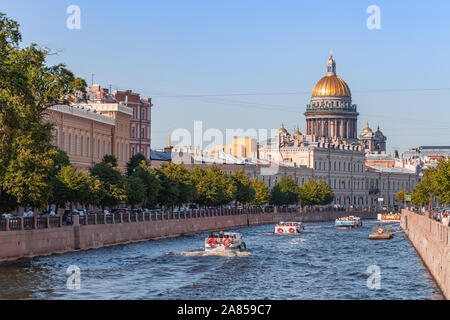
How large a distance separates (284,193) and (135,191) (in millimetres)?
64856

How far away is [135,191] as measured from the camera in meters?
77.4

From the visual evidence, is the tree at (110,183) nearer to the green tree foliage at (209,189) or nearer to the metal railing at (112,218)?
the metal railing at (112,218)

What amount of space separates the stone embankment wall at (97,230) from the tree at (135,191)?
1.77m

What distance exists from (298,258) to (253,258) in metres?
2.75

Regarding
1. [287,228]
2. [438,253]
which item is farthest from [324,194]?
[438,253]

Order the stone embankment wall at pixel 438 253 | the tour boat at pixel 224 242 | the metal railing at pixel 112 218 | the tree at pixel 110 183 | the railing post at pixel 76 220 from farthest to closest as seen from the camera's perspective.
→ the tree at pixel 110 183 → the tour boat at pixel 224 242 → the railing post at pixel 76 220 → the metal railing at pixel 112 218 → the stone embankment wall at pixel 438 253

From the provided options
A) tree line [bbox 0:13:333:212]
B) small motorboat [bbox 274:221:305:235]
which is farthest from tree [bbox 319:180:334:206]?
tree line [bbox 0:13:333:212]

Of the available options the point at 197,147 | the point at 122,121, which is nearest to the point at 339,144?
the point at 197,147

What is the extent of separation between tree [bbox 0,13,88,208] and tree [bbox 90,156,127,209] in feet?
56.1

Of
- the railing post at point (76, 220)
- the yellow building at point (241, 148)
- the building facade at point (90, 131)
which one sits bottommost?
the railing post at point (76, 220)

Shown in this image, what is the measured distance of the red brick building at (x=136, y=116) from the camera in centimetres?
10806

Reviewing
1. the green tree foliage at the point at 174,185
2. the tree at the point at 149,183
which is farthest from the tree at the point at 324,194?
the tree at the point at 149,183

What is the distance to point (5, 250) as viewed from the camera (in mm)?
49250
